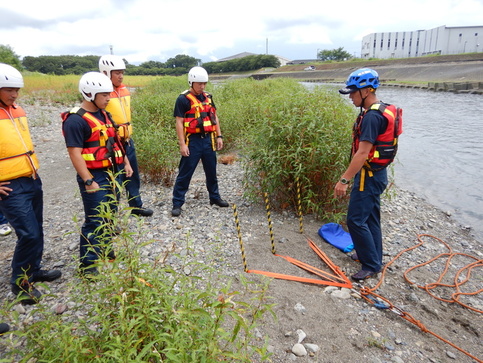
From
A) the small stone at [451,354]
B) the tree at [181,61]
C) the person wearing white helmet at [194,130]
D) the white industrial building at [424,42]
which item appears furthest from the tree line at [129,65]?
the small stone at [451,354]

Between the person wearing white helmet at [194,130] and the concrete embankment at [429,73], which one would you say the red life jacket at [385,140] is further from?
the concrete embankment at [429,73]

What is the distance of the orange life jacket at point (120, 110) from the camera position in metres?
4.49

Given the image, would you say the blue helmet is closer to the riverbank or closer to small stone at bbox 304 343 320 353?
small stone at bbox 304 343 320 353

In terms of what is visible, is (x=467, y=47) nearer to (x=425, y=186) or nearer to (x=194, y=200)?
(x=425, y=186)

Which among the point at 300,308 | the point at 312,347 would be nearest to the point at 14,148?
the point at 300,308

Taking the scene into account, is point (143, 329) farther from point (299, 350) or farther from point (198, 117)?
point (198, 117)

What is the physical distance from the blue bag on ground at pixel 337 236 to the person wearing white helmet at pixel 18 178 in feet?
11.8

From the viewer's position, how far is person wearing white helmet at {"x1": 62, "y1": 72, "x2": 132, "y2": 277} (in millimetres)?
3242

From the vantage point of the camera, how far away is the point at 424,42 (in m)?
80.4

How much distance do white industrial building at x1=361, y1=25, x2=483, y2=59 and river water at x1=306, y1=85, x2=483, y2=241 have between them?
66254 mm

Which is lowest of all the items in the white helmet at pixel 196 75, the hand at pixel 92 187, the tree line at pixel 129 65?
the hand at pixel 92 187

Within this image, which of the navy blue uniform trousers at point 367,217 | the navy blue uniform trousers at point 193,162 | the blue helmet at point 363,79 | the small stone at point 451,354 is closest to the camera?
the small stone at point 451,354

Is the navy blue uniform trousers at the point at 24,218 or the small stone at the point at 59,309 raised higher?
the navy blue uniform trousers at the point at 24,218

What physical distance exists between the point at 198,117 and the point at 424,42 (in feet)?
310
